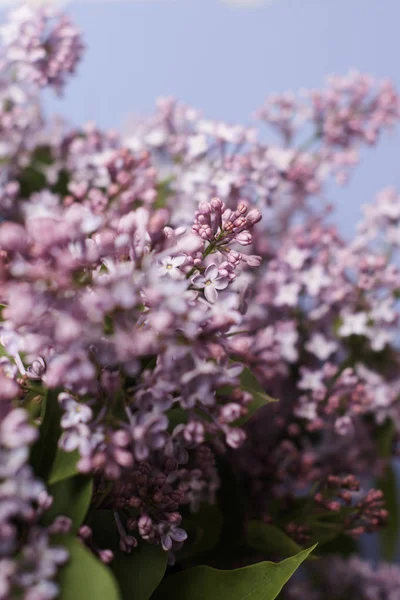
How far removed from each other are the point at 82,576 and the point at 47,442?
103mm

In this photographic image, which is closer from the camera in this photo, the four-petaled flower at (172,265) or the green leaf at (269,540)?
the four-petaled flower at (172,265)

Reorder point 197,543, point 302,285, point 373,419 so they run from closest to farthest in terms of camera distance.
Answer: point 197,543 < point 302,285 < point 373,419

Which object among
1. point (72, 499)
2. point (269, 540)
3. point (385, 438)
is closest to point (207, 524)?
point (269, 540)

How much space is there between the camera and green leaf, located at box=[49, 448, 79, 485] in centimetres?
46

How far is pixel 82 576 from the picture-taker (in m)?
0.41

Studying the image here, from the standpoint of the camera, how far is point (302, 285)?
949mm

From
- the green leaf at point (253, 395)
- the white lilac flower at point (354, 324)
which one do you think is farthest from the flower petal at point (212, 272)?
the white lilac flower at point (354, 324)

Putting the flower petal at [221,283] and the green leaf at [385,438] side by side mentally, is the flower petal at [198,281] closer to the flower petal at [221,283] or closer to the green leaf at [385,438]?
the flower petal at [221,283]

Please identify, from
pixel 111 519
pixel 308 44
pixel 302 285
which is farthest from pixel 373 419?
pixel 308 44

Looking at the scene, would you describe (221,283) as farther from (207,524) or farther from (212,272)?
(207,524)

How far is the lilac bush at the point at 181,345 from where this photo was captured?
1.36ft

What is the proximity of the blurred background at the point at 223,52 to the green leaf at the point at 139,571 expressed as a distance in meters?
1.27

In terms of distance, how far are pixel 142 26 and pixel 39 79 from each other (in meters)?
0.91

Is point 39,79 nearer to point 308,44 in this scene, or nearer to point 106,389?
point 106,389
